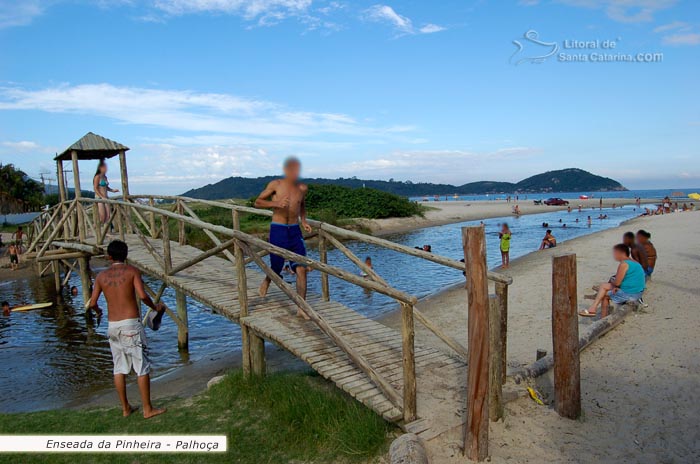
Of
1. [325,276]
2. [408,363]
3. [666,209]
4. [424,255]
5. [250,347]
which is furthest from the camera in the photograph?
[666,209]

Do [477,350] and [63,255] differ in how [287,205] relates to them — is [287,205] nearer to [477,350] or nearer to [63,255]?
[477,350]

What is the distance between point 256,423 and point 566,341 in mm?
3205

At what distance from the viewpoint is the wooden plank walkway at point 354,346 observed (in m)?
4.22

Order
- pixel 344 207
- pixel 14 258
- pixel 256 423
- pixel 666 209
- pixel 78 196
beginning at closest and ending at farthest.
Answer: pixel 256 423
pixel 78 196
pixel 14 258
pixel 344 207
pixel 666 209

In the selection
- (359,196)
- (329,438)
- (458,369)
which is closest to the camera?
(329,438)

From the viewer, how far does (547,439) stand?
13.1 feet

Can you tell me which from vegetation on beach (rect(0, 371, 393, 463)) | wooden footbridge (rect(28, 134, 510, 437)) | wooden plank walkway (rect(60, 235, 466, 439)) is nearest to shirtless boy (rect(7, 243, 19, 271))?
wooden footbridge (rect(28, 134, 510, 437))

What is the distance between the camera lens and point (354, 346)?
212 inches

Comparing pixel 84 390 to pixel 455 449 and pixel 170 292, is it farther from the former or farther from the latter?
pixel 170 292

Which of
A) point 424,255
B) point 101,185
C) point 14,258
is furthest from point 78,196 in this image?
point 14,258

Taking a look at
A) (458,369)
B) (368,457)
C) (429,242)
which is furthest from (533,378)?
(429,242)

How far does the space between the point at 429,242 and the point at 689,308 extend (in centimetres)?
2175

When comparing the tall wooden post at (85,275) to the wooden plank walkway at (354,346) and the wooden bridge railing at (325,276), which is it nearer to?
the wooden bridge railing at (325,276)
